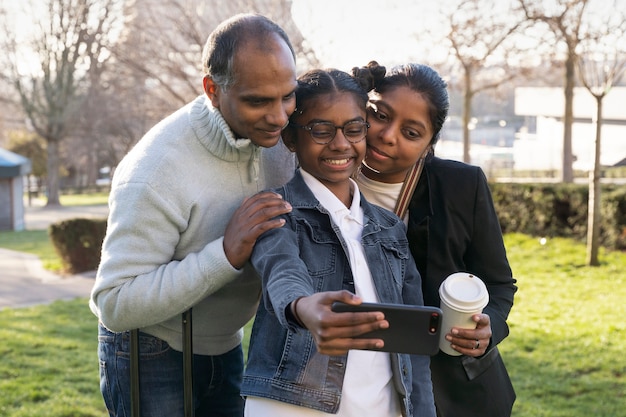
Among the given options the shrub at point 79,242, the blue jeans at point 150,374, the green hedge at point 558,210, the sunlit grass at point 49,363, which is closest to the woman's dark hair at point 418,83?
the blue jeans at point 150,374

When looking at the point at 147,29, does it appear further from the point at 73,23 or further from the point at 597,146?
the point at 73,23

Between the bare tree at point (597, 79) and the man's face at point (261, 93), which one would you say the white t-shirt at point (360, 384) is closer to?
the man's face at point (261, 93)

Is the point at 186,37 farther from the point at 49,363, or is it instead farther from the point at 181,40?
the point at 49,363

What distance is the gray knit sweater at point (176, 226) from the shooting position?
2059 millimetres

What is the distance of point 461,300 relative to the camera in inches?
81.2

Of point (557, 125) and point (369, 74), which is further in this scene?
point (557, 125)

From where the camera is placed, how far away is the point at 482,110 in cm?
4631

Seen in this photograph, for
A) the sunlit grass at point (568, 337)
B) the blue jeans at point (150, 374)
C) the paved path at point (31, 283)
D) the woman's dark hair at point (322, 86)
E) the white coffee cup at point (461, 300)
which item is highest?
Answer: the woman's dark hair at point (322, 86)

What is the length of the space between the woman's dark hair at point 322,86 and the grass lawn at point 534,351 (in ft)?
12.5

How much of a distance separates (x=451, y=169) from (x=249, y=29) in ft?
2.96

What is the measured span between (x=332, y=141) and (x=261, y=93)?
26 cm

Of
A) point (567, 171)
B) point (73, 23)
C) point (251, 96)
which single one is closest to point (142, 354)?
point (251, 96)

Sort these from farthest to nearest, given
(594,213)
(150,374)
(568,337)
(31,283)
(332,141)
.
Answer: (31,283), (594,213), (568,337), (150,374), (332,141)

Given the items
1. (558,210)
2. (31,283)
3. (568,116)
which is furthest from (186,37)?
(568,116)
